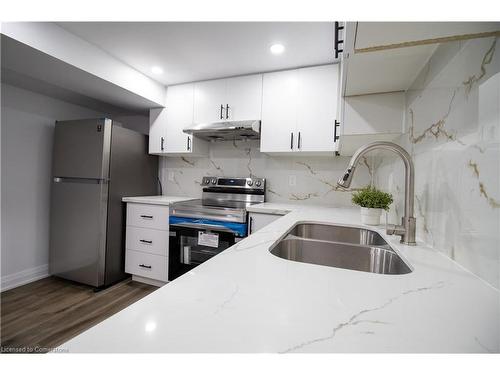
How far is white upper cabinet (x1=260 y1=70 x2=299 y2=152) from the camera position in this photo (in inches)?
83.4

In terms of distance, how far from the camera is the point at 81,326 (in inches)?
67.9

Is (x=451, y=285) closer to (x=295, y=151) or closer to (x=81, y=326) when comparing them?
(x=295, y=151)

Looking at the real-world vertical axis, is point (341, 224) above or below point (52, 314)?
above

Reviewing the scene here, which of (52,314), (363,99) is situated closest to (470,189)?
(363,99)

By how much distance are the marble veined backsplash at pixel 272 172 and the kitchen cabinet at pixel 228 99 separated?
1.31 ft

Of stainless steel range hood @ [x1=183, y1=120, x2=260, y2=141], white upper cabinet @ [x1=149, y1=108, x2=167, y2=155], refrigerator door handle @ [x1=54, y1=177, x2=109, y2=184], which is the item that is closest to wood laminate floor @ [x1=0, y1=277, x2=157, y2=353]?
refrigerator door handle @ [x1=54, y1=177, x2=109, y2=184]

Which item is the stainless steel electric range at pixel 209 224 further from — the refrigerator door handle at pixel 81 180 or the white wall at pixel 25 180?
the white wall at pixel 25 180

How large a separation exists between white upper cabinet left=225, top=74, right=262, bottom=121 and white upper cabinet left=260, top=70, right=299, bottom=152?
0.06m

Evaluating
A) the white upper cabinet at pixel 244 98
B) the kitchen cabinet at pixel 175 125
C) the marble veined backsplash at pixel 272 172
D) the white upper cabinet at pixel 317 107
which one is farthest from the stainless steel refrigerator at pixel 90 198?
the white upper cabinet at pixel 317 107

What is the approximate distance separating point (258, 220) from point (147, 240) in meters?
1.21

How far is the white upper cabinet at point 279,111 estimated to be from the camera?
6.95 ft

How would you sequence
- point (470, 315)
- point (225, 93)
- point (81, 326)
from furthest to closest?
point (225, 93) → point (81, 326) → point (470, 315)

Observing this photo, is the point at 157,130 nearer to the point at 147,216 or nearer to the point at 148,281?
the point at 147,216
